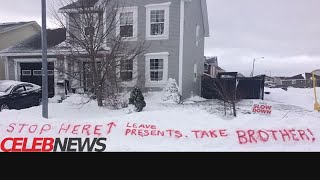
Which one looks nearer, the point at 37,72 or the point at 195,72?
the point at 37,72

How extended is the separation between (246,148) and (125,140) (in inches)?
78.9

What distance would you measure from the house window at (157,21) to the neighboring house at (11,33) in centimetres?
788

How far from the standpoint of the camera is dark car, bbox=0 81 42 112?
8.74m

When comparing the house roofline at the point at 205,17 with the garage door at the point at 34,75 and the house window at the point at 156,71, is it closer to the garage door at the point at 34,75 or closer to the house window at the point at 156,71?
the house window at the point at 156,71

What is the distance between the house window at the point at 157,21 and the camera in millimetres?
12609

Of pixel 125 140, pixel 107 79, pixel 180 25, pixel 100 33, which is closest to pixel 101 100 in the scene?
pixel 107 79

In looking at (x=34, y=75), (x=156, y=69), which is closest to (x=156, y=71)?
(x=156, y=69)

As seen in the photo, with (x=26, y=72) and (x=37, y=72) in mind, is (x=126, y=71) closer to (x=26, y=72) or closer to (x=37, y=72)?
(x=37, y=72)

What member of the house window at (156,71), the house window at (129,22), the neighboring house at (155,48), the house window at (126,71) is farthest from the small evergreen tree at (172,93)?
the house window at (129,22)

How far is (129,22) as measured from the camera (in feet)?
42.9

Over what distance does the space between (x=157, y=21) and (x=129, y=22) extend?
1.43m

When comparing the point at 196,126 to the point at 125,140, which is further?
the point at 196,126

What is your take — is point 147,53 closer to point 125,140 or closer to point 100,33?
point 100,33

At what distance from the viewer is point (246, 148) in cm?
367
